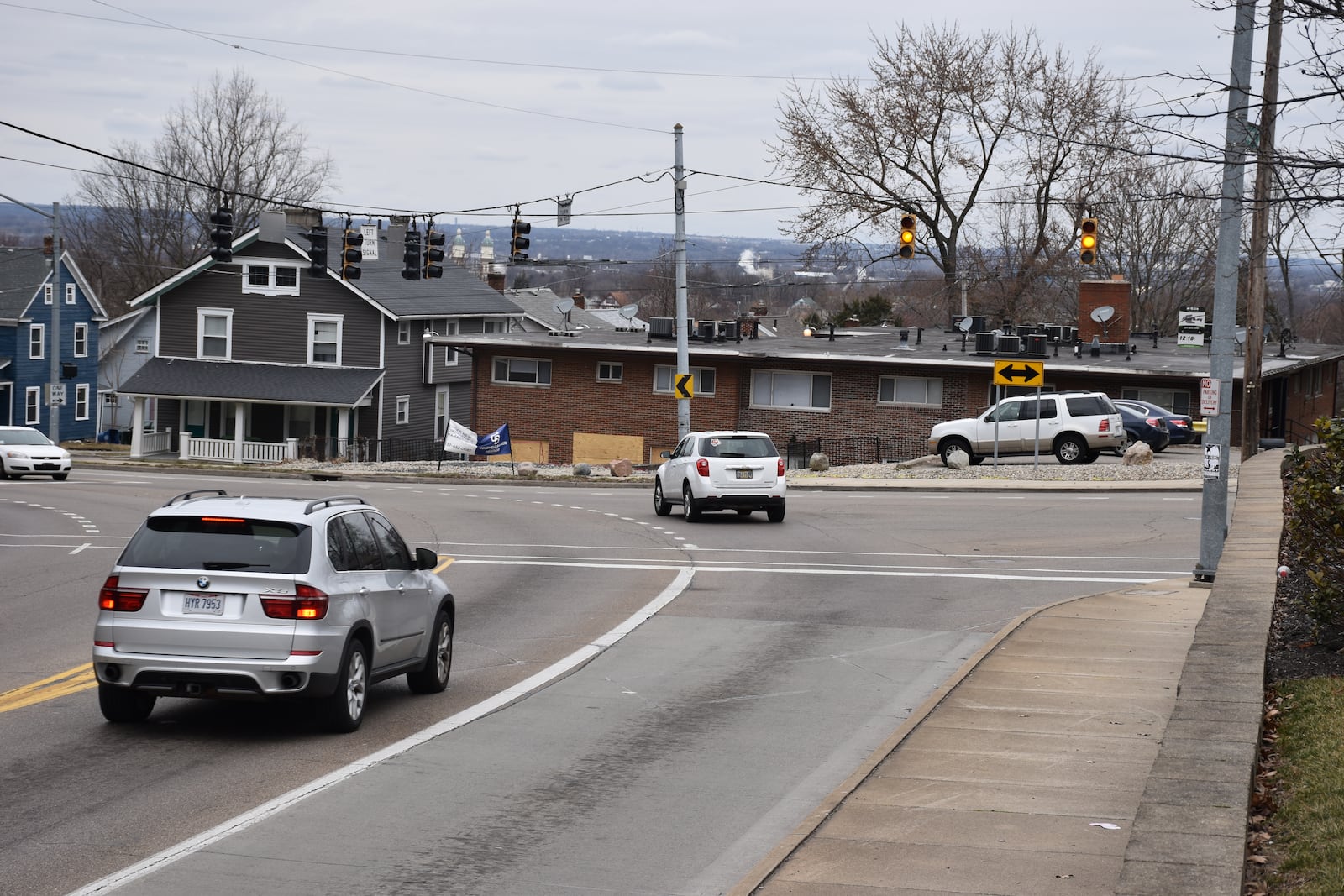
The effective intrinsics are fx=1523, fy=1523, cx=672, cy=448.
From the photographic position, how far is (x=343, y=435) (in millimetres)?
57688

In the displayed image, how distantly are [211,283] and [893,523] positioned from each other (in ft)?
130

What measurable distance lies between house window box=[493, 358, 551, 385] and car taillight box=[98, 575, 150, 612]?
4303 centimetres

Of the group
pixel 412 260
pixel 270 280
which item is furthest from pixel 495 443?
pixel 270 280

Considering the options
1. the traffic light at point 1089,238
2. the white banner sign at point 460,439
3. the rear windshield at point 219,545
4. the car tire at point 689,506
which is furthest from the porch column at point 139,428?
the rear windshield at point 219,545

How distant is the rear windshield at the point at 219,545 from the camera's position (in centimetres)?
1063

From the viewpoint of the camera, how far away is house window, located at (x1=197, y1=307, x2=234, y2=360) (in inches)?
2376

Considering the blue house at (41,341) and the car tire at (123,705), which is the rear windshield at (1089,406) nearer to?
the car tire at (123,705)

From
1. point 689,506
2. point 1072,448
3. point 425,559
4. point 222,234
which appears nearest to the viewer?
point 425,559

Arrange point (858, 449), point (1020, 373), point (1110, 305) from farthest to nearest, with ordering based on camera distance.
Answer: point (1110, 305) → point (858, 449) → point (1020, 373)

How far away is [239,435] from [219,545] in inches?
1933

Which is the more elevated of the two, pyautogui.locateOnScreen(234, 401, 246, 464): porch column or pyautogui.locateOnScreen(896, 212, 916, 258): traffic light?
pyautogui.locateOnScreen(896, 212, 916, 258): traffic light

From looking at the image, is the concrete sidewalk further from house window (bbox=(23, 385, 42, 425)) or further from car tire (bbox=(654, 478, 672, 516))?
house window (bbox=(23, 385, 42, 425))

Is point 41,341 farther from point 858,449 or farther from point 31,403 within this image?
point 858,449

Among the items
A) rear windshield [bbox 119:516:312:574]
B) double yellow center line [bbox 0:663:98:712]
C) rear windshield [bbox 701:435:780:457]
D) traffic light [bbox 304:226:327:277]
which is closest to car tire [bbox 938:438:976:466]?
rear windshield [bbox 701:435:780:457]
